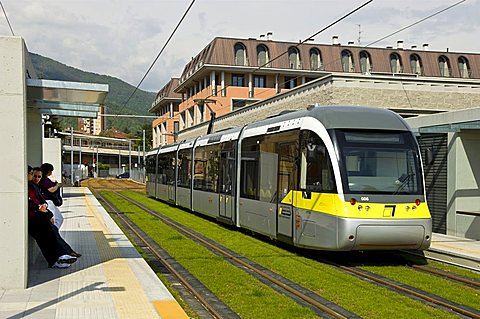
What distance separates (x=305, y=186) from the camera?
46.1 ft

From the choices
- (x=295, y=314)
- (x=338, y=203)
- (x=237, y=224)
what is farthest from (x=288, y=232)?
(x=295, y=314)

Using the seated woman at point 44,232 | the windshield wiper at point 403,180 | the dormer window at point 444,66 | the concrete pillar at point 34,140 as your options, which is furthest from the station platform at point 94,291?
the dormer window at point 444,66

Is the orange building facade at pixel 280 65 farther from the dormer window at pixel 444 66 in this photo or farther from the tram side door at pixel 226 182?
the tram side door at pixel 226 182

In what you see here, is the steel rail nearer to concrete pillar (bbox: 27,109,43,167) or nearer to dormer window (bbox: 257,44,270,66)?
concrete pillar (bbox: 27,109,43,167)

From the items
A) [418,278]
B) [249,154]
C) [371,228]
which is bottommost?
[418,278]

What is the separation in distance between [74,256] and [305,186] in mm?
4868

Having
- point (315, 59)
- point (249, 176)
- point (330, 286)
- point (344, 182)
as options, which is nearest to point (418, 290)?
point (330, 286)

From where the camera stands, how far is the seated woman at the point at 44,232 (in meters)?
11.0

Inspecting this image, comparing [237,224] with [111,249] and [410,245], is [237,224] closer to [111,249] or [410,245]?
[111,249]

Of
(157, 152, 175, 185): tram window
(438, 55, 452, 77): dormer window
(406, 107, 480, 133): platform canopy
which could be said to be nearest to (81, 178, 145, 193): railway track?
(157, 152, 175, 185): tram window

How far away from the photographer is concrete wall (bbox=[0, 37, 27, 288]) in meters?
9.25

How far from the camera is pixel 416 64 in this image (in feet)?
220

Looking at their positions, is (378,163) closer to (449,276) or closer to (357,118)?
(357,118)

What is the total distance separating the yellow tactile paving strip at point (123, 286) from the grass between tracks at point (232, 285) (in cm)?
123
